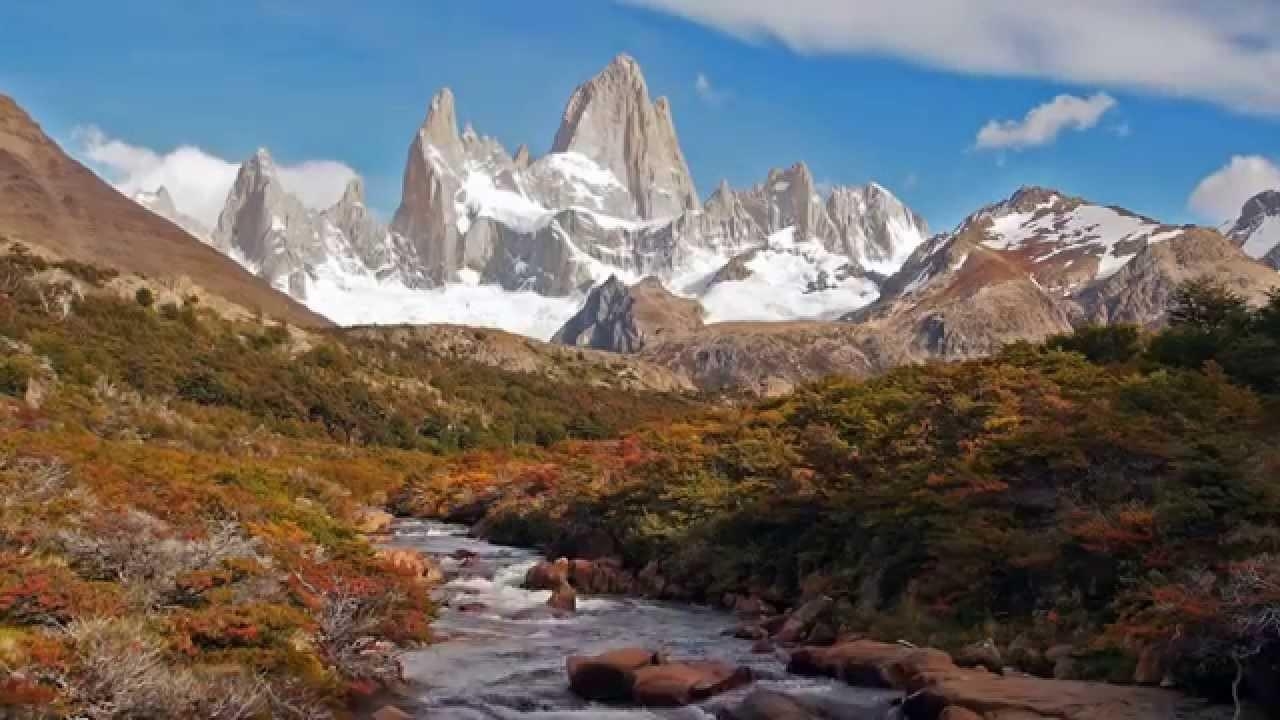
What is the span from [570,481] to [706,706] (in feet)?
94.4

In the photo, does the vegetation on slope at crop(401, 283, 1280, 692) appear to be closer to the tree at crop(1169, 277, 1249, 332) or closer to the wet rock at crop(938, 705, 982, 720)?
the tree at crop(1169, 277, 1249, 332)

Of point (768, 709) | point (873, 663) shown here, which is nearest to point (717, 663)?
point (873, 663)

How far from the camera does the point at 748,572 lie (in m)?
29.7

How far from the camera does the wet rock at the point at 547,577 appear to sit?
30672 millimetres

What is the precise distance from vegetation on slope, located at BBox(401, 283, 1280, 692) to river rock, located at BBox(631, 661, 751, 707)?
4.92 meters

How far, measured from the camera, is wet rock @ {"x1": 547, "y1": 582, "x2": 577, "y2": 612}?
27.4 meters

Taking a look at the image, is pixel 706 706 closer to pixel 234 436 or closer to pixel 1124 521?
pixel 1124 521

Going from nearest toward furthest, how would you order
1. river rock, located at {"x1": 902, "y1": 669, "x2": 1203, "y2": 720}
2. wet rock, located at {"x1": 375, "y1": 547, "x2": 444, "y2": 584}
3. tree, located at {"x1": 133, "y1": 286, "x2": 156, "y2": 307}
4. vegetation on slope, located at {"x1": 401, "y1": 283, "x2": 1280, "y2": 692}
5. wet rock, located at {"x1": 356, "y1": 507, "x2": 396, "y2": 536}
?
river rock, located at {"x1": 902, "y1": 669, "x2": 1203, "y2": 720} < vegetation on slope, located at {"x1": 401, "y1": 283, "x2": 1280, "y2": 692} < wet rock, located at {"x1": 375, "y1": 547, "x2": 444, "y2": 584} < wet rock, located at {"x1": 356, "y1": 507, "x2": 396, "y2": 536} < tree, located at {"x1": 133, "y1": 286, "x2": 156, "y2": 307}

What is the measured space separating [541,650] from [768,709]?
762 cm

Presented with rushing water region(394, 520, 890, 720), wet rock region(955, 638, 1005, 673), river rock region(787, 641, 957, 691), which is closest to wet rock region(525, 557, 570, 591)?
rushing water region(394, 520, 890, 720)

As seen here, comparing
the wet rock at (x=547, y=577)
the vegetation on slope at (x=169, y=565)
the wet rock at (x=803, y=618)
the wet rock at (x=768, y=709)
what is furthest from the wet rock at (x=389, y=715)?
the wet rock at (x=547, y=577)

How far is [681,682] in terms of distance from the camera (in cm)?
1725

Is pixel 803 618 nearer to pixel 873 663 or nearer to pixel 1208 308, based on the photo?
pixel 873 663

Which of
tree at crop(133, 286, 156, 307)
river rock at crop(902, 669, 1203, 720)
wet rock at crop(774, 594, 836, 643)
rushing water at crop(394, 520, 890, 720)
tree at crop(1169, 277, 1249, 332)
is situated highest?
tree at crop(133, 286, 156, 307)
